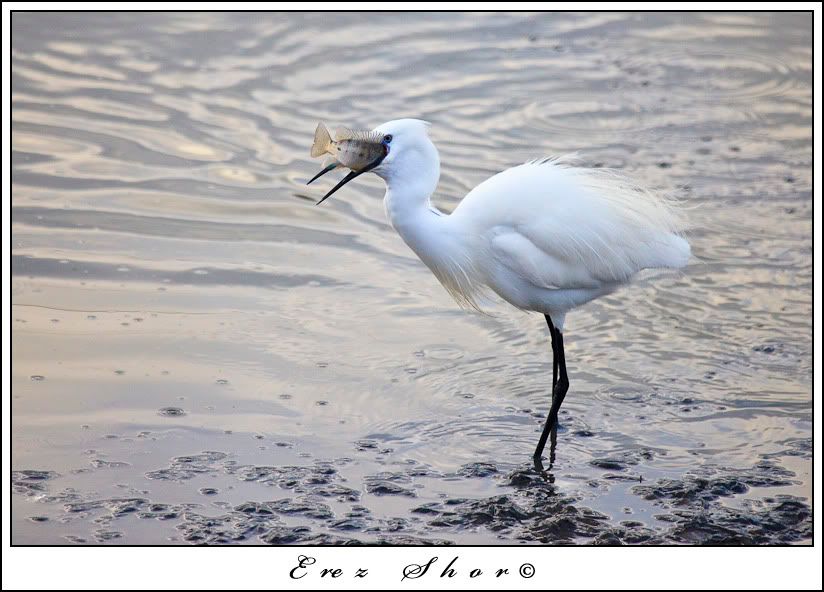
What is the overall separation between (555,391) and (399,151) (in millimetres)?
1244

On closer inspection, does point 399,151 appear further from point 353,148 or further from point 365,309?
point 365,309

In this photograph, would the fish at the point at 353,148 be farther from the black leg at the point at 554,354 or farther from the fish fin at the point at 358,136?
the black leg at the point at 554,354

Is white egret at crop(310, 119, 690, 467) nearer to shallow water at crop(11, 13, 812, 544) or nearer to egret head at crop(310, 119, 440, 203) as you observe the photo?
egret head at crop(310, 119, 440, 203)

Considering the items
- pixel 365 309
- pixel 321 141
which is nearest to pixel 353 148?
pixel 321 141

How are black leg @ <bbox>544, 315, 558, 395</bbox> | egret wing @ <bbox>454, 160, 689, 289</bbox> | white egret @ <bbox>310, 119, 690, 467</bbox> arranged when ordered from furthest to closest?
black leg @ <bbox>544, 315, 558, 395</bbox> → egret wing @ <bbox>454, 160, 689, 289</bbox> → white egret @ <bbox>310, 119, 690, 467</bbox>

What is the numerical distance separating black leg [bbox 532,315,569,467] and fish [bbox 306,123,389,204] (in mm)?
1155

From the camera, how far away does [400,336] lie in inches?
211

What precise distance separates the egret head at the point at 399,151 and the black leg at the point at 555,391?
1.03 metres

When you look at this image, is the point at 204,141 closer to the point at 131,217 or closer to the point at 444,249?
the point at 131,217

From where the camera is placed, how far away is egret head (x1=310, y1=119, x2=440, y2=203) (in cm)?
394

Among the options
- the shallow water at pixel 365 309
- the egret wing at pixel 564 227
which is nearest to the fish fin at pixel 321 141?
the egret wing at pixel 564 227

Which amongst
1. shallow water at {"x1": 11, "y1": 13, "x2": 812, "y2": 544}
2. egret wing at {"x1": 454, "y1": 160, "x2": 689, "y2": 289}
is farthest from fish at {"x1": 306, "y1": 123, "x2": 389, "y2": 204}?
shallow water at {"x1": 11, "y1": 13, "x2": 812, "y2": 544}

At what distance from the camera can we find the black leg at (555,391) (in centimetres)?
439

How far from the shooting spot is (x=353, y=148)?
393 centimetres
